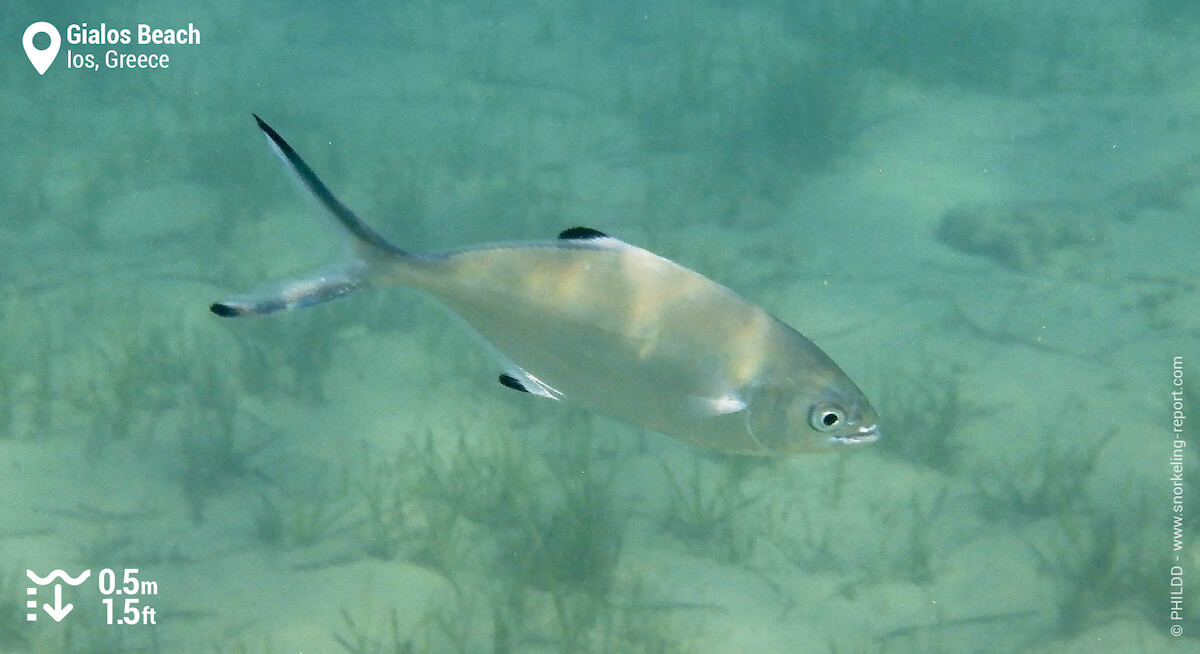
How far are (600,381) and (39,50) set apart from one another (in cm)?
1351

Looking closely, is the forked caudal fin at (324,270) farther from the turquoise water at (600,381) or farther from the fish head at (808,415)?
the fish head at (808,415)

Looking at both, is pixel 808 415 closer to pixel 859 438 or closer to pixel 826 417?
pixel 826 417

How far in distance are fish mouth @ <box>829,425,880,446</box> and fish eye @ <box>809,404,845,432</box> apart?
0.12ft

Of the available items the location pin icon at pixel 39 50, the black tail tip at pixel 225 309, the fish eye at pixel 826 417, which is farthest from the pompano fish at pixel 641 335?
the location pin icon at pixel 39 50

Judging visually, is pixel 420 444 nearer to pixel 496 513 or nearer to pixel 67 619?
pixel 496 513

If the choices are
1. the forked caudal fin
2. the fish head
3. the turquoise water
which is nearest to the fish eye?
the fish head

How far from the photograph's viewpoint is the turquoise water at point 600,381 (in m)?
3.64

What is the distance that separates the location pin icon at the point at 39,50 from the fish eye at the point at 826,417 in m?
12.5

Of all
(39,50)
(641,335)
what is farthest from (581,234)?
(39,50)

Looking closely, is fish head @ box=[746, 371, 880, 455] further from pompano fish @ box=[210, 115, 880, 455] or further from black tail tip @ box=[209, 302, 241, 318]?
black tail tip @ box=[209, 302, 241, 318]

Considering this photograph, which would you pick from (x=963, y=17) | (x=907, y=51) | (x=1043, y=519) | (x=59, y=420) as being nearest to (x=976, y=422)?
(x=1043, y=519)

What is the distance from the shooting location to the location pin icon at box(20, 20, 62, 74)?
444 inches

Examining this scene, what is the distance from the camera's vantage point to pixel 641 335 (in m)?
2.00

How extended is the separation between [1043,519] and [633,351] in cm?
316
